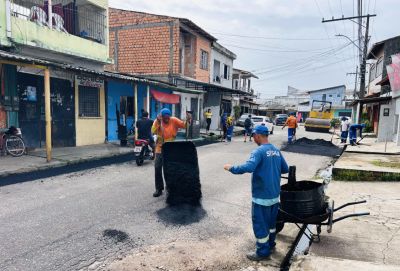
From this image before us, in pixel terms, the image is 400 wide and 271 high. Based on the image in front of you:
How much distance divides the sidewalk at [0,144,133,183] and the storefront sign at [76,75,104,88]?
2.83 meters

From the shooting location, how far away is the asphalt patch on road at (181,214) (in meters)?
4.79

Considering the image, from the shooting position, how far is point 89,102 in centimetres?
1365

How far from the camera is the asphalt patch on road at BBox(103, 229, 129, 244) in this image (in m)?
4.08

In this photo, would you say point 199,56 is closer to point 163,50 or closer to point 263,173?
point 163,50

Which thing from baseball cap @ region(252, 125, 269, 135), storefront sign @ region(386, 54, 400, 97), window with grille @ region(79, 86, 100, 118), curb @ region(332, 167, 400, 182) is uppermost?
storefront sign @ region(386, 54, 400, 97)

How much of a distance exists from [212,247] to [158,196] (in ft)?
7.61

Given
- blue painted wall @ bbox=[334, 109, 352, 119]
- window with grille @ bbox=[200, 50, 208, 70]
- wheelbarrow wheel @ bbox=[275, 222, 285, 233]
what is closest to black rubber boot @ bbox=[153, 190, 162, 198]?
wheelbarrow wheel @ bbox=[275, 222, 285, 233]

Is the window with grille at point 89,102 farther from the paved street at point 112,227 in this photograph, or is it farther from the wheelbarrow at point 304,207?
the wheelbarrow at point 304,207

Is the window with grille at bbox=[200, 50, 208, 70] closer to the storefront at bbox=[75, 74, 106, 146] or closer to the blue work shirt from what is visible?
the storefront at bbox=[75, 74, 106, 146]

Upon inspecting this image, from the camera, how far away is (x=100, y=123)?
558 inches

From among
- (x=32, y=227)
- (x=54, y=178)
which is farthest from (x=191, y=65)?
(x=32, y=227)

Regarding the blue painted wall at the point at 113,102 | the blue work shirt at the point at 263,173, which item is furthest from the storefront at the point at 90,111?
the blue work shirt at the point at 263,173

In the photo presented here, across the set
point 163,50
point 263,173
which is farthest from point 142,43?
point 263,173

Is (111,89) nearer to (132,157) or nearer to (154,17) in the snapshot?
(132,157)
